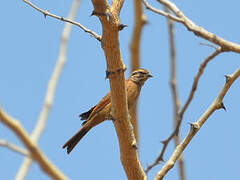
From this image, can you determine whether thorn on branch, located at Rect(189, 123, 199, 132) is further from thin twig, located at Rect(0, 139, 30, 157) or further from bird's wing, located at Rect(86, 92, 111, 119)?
bird's wing, located at Rect(86, 92, 111, 119)

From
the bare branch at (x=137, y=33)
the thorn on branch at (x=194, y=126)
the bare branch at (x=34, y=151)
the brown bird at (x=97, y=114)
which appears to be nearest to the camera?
the bare branch at (x=34, y=151)

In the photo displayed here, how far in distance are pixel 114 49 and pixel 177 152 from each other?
111 centimetres

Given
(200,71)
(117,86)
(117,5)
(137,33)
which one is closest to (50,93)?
(117,86)

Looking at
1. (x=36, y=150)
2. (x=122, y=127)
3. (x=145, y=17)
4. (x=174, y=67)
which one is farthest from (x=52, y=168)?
(x=145, y=17)

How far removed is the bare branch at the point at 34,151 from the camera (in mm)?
1940

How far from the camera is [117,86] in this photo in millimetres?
4301

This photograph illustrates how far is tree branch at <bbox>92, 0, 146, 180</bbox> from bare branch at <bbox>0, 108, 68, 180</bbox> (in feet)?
7.31

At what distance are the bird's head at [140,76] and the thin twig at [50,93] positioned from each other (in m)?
2.35

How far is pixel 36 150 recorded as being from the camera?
1960 millimetres

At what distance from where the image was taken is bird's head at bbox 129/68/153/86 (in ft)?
25.8

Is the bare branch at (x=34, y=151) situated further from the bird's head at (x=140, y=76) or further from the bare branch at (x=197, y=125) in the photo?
the bird's head at (x=140, y=76)

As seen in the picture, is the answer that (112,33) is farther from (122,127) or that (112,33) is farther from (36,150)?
(36,150)

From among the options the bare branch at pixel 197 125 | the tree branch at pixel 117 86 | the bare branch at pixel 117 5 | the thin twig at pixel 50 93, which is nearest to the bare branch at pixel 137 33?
the thin twig at pixel 50 93

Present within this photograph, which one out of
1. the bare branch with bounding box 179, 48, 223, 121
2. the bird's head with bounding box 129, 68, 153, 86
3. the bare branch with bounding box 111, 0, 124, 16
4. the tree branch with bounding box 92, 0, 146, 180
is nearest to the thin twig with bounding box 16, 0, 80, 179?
the tree branch with bounding box 92, 0, 146, 180
